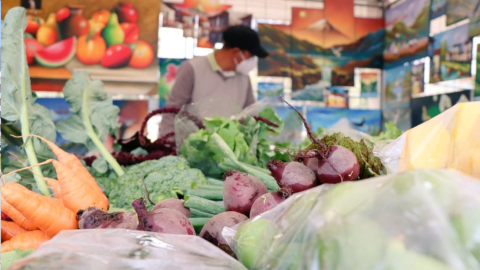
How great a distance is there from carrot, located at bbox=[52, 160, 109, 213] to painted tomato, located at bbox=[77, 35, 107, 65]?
4.24 meters

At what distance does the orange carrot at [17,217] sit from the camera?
117 cm

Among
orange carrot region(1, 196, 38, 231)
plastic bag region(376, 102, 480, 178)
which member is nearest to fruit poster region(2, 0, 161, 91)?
orange carrot region(1, 196, 38, 231)

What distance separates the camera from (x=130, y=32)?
206 inches

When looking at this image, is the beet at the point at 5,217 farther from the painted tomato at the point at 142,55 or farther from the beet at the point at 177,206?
the painted tomato at the point at 142,55

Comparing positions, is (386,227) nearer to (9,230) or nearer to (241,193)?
(241,193)

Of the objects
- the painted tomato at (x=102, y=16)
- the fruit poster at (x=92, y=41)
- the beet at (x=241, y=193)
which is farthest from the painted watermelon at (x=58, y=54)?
the beet at (x=241, y=193)

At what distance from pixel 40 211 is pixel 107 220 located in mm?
386

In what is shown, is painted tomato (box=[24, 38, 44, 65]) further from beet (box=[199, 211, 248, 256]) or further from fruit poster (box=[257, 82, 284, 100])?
beet (box=[199, 211, 248, 256])

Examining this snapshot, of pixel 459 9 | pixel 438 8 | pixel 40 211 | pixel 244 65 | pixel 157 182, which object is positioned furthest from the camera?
pixel 438 8

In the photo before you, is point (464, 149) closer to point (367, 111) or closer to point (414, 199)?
point (414, 199)

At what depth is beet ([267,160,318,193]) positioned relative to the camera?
0.82 m

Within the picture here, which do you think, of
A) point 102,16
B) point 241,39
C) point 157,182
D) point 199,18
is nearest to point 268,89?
point 199,18

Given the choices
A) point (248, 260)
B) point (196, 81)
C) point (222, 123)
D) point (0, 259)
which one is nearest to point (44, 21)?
point (196, 81)

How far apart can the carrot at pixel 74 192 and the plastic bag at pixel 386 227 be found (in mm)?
819
